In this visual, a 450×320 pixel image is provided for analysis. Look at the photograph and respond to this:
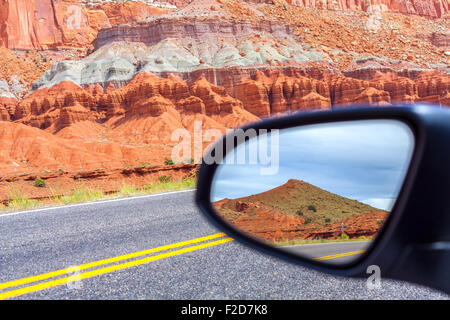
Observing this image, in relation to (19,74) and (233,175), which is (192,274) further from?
(19,74)

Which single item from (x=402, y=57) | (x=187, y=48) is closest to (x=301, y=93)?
(x=187, y=48)

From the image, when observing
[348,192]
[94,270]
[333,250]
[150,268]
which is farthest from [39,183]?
[348,192]

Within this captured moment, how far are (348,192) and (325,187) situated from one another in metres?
0.09

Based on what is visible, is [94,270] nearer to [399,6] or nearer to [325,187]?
[325,187]

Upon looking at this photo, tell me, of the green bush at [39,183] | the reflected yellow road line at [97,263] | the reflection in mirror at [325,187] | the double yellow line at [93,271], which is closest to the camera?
the reflection in mirror at [325,187]

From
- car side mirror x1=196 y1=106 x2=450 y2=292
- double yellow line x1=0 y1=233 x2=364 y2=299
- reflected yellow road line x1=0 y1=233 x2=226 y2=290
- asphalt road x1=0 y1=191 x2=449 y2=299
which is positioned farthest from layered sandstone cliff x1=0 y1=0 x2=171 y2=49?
car side mirror x1=196 y1=106 x2=450 y2=292

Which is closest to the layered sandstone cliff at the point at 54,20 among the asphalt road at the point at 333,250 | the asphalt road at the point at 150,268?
the asphalt road at the point at 150,268

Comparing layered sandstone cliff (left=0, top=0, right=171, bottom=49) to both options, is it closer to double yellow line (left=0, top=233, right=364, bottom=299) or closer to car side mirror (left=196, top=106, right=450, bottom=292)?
double yellow line (left=0, top=233, right=364, bottom=299)

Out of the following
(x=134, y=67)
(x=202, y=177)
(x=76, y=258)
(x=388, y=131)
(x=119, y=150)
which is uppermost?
(x=134, y=67)

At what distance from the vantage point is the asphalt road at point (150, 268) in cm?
271

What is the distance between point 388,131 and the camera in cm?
137

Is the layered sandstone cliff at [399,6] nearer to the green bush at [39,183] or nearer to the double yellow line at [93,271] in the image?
the green bush at [39,183]

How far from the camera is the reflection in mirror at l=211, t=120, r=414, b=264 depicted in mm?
1287

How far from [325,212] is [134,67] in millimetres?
63670
